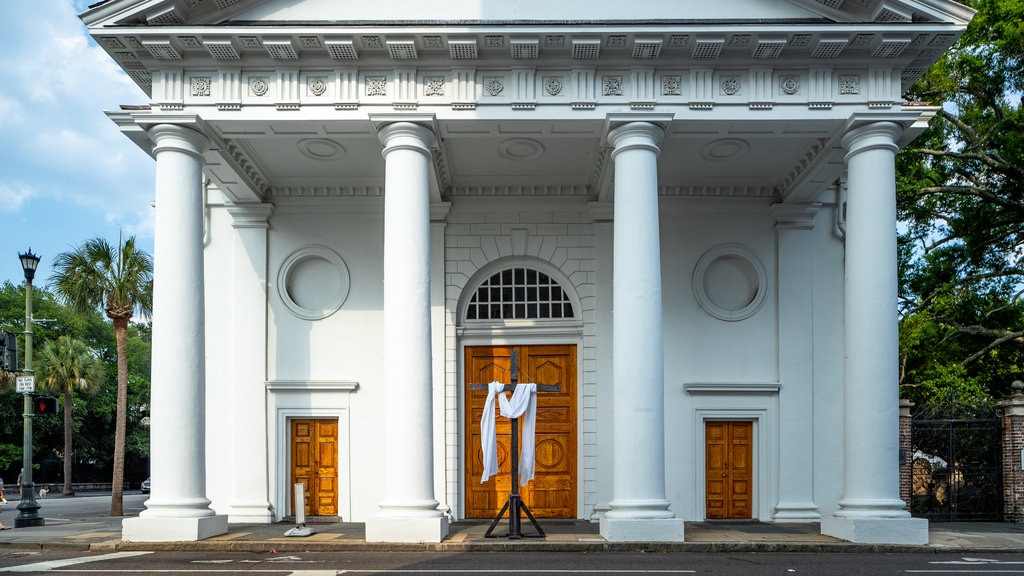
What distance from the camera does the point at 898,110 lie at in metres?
15.0

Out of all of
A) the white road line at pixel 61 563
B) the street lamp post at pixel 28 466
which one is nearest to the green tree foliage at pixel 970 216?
the white road line at pixel 61 563

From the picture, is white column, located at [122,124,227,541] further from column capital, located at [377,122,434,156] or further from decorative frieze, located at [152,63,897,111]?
column capital, located at [377,122,434,156]

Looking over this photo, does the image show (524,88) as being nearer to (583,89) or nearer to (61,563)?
(583,89)

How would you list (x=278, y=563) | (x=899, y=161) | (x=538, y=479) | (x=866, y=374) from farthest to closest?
(x=899, y=161), (x=538, y=479), (x=866, y=374), (x=278, y=563)

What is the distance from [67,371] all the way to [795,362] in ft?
146

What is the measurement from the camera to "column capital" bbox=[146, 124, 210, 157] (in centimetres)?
1479

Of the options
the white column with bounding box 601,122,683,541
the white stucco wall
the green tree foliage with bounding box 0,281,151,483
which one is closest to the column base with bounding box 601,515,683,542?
the white column with bounding box 601,122,683,541

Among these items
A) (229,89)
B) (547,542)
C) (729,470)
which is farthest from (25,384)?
(729,470)

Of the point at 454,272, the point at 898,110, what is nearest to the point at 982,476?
the point at 898,110

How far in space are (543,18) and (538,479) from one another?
9.38 meters

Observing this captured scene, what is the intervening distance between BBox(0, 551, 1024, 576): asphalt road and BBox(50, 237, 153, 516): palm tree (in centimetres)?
1368

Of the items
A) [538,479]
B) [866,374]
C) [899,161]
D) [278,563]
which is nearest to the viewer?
[278,563]

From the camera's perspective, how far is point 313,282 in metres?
19.4

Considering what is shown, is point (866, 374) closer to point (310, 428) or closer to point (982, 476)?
point (982, 476)
